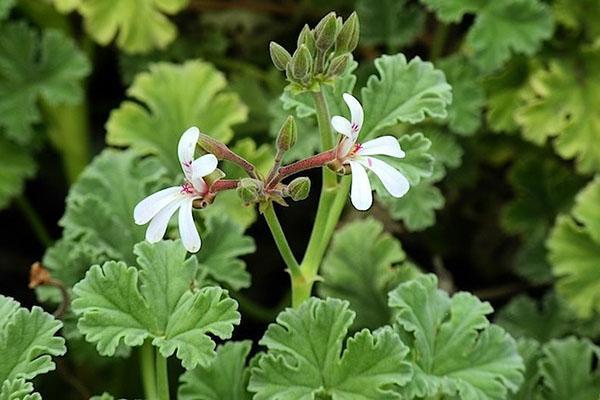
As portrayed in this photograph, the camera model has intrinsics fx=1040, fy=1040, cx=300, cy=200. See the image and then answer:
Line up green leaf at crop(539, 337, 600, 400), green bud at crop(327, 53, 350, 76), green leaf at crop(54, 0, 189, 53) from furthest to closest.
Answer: green leaf at crop(54, 0, 189, 53) → green leaf at crop(539, 337, 600, 400) → green bud at crop(327, 53, 350, 76)

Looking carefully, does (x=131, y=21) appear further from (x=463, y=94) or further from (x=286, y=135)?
(x=286, y=135)

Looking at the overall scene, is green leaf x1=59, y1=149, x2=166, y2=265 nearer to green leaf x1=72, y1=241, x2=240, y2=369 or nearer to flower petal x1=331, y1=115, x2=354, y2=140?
Result: green leaf x1=72, y1=241, x2=240, y2=369

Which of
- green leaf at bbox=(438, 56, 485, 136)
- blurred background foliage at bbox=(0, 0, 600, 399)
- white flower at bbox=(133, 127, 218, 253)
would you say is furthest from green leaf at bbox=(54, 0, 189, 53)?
white flower at bbox=(133, 127, 218, 253)

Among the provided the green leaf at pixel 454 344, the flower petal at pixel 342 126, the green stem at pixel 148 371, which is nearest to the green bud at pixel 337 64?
the flower petal at pixel 342 126

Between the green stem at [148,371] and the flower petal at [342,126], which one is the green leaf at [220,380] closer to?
the green stem at [148,371]

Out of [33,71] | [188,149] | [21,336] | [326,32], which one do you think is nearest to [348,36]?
[326,32]
